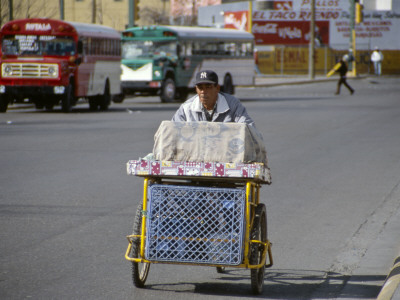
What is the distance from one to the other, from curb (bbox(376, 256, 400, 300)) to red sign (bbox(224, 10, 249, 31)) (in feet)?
213

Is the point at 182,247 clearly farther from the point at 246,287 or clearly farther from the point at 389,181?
the point at 389,181

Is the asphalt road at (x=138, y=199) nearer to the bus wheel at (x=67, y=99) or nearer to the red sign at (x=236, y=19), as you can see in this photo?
the bus wheel at (x=67, y=99)

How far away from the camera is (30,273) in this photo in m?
6.38

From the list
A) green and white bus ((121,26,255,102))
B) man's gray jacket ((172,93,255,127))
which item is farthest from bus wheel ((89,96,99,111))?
man's gray jacket ((172,93,255,127))

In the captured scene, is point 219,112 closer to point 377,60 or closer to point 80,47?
point 80,47

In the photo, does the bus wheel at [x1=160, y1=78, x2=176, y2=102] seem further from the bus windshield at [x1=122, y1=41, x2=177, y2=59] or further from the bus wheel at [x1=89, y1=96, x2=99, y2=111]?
A: the bus wheel at [x1=89, y1=96, x2=99, y2=111]

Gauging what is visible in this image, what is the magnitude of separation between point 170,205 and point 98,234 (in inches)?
91.7

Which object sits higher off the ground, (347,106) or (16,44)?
(16,44)

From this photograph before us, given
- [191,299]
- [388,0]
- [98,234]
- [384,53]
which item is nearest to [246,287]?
[191,299]

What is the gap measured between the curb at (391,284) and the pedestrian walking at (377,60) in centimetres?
5547

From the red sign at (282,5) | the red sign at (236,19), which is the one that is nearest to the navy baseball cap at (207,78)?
the red sign at (236,19)

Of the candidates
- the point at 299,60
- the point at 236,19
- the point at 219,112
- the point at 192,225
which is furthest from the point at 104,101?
the point at 236,19

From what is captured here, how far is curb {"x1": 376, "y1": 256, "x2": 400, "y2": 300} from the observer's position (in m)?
5.48

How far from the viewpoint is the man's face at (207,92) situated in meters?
6.09
